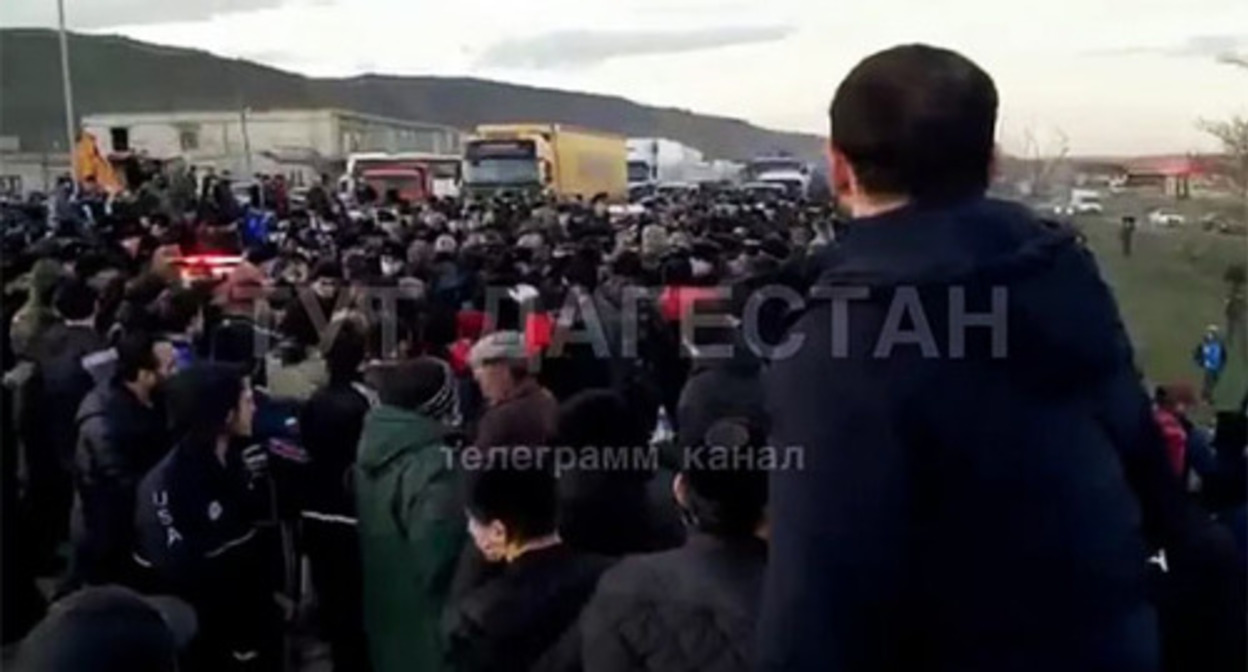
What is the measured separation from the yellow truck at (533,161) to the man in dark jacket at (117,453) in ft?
105

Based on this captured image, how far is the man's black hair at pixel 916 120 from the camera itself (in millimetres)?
2072

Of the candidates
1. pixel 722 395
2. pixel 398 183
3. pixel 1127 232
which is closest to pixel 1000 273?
pixel 722 395

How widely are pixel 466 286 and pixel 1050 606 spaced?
875 centimetres

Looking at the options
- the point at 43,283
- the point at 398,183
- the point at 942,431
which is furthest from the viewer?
the point at 398,183

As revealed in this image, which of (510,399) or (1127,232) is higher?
(510,399)

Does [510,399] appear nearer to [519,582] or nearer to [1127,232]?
[519,582]

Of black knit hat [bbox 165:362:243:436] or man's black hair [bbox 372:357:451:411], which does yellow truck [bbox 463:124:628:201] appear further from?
man's black hair [bbox 372:357:451:411]

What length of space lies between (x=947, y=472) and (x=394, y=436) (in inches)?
127

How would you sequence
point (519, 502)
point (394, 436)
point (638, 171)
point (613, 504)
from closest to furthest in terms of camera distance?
point (519, 502) < point (613, 504) < point (394, 436) < point (638, 171)

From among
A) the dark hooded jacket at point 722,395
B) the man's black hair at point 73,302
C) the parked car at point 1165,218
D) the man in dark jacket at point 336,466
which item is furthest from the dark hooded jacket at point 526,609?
the parked car at point 1165,218

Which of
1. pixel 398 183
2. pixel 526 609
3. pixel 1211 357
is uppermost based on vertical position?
pixel 526 609

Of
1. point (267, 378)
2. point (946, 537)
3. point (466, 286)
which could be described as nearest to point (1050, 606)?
point (946, 537)

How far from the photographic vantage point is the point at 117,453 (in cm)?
596

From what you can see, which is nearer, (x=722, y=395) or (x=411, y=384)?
(x=722, y=395)
